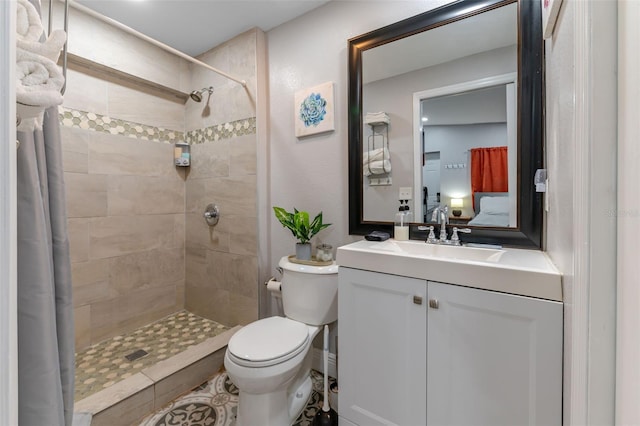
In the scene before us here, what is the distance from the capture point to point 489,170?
1337mm

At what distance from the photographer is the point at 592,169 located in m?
0.55

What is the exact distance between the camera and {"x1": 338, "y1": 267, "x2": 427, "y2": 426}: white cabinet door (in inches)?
43.0

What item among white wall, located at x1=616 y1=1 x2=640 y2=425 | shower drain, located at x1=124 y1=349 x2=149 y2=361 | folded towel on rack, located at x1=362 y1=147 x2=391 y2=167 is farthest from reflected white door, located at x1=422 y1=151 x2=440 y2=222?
Answer: shower drain, located at x1=124 y1=349 x2=149 y2=361

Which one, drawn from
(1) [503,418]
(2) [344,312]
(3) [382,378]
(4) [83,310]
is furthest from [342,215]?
(4) [83,310]

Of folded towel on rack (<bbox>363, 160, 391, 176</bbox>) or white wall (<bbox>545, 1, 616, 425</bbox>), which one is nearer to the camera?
white wall (<bbox>545, 1, 616, 425</bbox>)

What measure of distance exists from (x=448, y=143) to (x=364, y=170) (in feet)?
1.51

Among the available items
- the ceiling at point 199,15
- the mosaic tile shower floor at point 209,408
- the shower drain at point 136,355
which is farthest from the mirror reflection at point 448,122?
the shower drain at point 136,355

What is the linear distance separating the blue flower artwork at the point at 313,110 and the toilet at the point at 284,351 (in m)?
0.89

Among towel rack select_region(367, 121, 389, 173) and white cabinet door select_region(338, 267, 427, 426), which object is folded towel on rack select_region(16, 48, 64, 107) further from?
towel rack select_region(367, 121, 389, 173)

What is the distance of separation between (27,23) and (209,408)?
1744 mm

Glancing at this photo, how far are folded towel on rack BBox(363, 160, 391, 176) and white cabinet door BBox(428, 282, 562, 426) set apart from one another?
759mm

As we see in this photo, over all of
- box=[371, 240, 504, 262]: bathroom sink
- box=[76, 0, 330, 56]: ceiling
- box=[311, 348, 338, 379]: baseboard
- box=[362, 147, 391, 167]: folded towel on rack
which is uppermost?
box=[76, 0, 330, 56]: ceiling

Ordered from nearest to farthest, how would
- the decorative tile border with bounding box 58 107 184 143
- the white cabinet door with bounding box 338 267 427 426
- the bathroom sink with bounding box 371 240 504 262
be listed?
1. the white cabinet door with bounding box 338 267 427 426
2. the bathroom sink with bounding box 371 240 504 262
3. the decorative tile border with bounding box 58 107 184 143

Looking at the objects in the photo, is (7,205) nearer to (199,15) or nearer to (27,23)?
(27,23)
